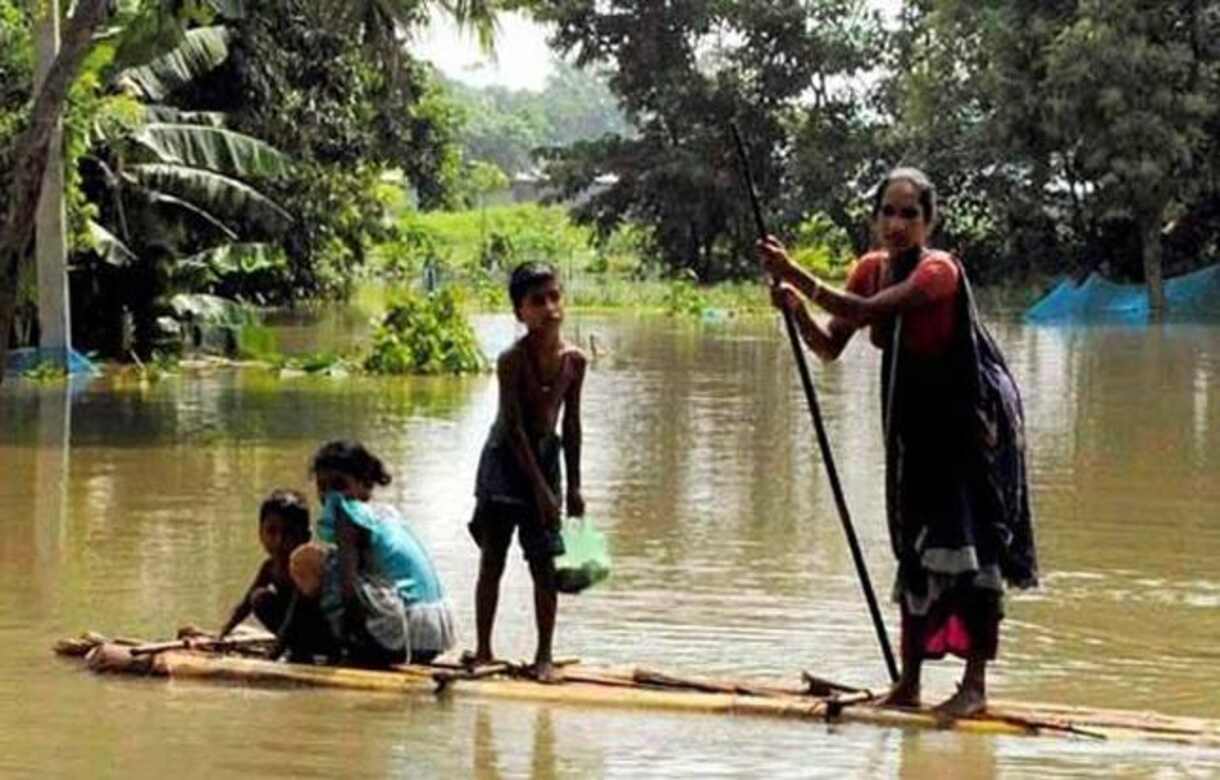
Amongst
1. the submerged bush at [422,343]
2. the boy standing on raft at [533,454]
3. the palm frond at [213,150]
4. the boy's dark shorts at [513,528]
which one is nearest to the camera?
the boy standing on raft at [533,454]

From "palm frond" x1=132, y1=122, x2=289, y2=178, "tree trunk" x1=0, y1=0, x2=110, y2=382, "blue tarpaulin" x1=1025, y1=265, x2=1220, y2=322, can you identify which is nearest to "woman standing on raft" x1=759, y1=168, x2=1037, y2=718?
"tree trunk" x1=0, y1=0, x2=110, y2=382

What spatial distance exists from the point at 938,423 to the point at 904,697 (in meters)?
0.86

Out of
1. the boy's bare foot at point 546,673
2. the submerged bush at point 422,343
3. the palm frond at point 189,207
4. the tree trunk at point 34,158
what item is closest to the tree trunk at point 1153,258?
the palm frond at point 189,207

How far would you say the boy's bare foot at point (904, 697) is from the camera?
6.70m

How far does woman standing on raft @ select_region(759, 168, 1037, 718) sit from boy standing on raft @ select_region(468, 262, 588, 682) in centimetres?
112

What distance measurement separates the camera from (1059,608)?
9.67 meters

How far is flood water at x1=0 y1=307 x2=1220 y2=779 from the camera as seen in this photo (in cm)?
641

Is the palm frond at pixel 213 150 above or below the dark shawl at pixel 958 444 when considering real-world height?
above

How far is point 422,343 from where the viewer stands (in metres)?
23.7

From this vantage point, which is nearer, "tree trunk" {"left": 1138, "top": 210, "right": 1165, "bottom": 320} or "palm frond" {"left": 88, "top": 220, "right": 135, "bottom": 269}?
"palm frond" {"left": 88, "top": 220, "right": 135, "bottom": 269}

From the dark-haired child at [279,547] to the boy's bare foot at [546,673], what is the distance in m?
0.97

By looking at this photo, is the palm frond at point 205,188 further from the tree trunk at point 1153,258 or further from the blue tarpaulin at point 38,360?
the tree trunk at point 1153,258

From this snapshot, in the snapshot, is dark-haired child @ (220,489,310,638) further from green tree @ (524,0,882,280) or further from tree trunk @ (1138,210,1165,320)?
green tree @ (524,0,882,280)

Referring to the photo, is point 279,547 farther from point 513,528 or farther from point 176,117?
point 176,117
